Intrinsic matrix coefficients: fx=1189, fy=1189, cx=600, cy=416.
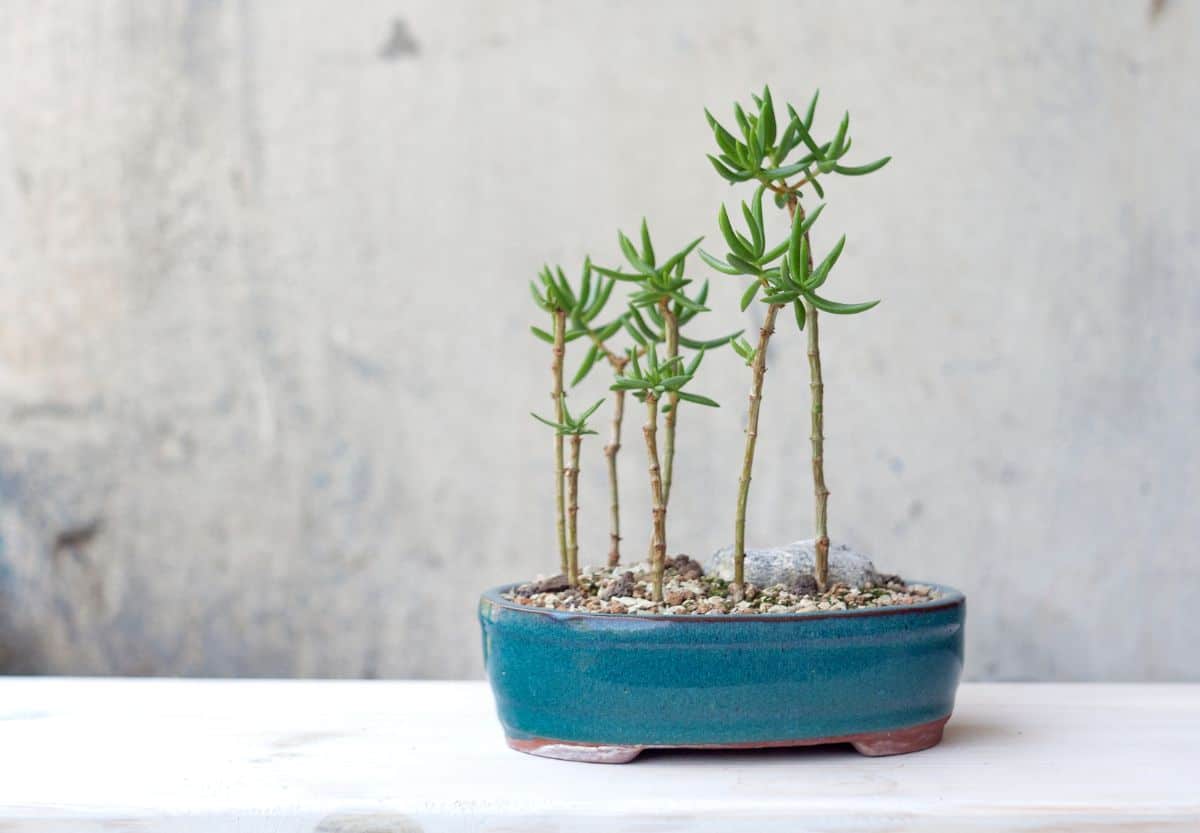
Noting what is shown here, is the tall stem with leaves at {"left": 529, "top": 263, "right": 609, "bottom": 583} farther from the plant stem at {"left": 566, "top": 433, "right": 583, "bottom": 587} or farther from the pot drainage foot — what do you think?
the pot drainage foot

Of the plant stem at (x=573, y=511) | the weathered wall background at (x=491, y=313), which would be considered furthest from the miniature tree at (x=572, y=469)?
the weathered wall background at (x=491, y=313)

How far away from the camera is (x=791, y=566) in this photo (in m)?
0.82

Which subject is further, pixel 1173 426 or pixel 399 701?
pixel 1173 426

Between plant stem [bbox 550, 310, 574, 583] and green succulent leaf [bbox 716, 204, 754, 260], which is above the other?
green succulent leaf [bbox 716, 204, 754, 260]

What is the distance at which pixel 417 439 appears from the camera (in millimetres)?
1558

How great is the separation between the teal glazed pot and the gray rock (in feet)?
0.27

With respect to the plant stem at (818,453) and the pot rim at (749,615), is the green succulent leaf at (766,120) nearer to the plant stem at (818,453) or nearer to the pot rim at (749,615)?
the plant stem at (818,453)

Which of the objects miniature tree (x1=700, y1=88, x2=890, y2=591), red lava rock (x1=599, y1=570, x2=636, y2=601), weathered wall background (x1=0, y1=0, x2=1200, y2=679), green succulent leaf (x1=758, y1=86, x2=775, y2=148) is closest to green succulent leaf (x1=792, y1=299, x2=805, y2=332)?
miniature tree (x1=700, y1=88, x2=890, y2=591)

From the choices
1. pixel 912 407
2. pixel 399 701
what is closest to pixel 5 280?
pixel 399 701

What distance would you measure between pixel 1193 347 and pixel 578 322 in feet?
3.15

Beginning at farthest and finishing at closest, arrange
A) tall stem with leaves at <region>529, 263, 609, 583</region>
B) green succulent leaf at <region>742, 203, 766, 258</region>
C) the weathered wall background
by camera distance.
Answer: the weathered wall background, tall stem with leaves at <region>529, 263, 609, 583</region>, green succulent leaf at <region>742, 203, 766, 258</region>

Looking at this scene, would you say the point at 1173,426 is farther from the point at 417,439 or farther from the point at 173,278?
the point at 173,278

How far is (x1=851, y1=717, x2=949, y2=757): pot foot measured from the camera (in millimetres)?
747

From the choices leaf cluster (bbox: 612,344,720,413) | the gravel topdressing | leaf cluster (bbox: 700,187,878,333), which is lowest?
the gravel topdressing
